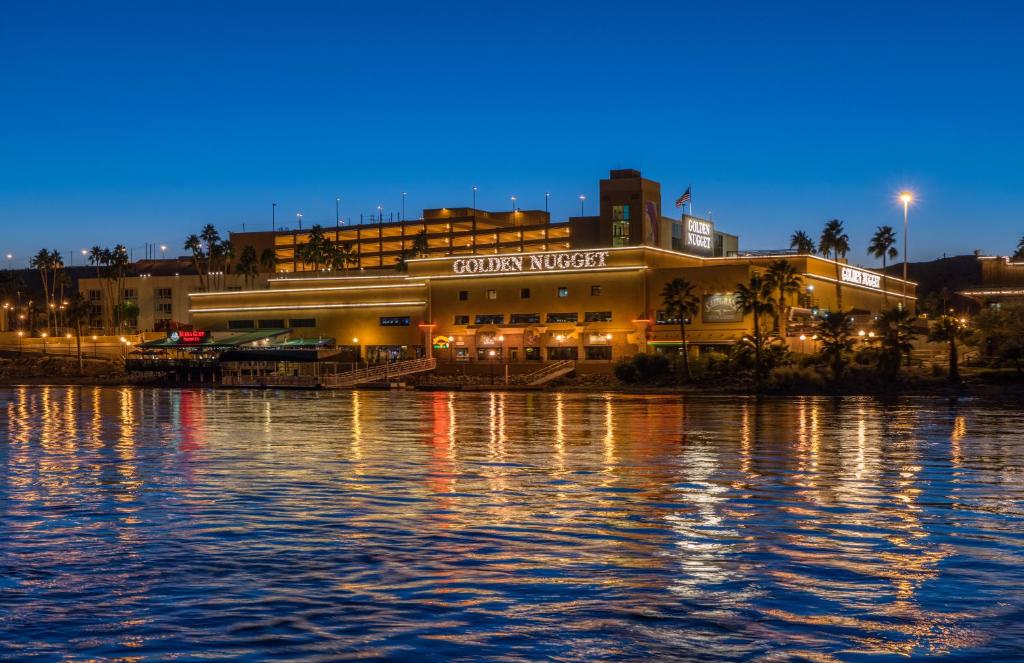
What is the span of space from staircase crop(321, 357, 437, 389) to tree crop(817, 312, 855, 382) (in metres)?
41.0

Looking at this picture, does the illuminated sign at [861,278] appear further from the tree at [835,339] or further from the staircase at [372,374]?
the staircase at [372,374]

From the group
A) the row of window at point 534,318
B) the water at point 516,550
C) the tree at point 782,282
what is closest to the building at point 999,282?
the tree at point 782,282

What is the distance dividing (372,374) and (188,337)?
27439 mm

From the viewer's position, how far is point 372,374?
104 m

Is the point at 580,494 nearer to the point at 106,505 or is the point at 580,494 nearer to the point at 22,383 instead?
the point at 106,505

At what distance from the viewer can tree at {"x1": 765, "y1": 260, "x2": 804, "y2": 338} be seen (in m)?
89.1

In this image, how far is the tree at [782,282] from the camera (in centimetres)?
8906

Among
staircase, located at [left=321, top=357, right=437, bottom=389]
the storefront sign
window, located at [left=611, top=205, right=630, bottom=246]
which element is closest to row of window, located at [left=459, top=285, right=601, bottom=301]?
staircase, located at [left=321, top=357, right=437, bottom=389]

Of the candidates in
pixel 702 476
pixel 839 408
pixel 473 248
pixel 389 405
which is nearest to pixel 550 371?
pixel 389 405

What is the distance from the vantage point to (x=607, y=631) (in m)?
13.2

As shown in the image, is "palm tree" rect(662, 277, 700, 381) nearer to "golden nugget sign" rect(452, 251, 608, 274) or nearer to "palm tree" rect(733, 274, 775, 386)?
"palm tree" rect(733, 274, 775, 386)

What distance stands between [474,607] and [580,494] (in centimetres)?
1164

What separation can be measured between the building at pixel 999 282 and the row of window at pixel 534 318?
40.4m

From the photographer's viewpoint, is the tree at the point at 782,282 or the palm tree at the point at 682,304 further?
the palm tree at the point at 682,304
